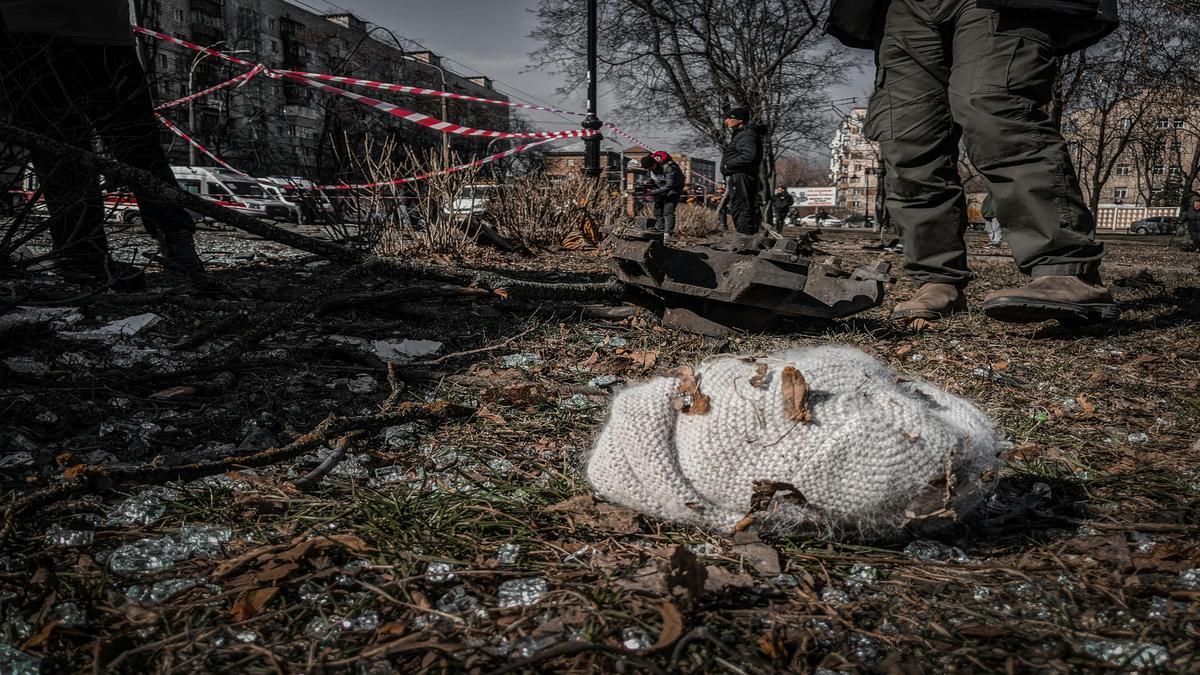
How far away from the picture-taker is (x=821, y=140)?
2622cm

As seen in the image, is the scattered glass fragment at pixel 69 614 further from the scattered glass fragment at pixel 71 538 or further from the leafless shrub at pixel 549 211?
the leafless shrub at pixel 549 211

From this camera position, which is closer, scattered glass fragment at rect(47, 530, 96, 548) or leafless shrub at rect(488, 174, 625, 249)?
scattered glass fragment at rect(47, 530, 96, 548)

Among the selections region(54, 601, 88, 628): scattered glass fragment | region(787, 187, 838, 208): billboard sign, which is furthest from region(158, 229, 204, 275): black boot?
region(787, 187, 838, 208): billboard sign

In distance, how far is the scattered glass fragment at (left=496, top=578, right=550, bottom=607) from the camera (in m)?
1.07

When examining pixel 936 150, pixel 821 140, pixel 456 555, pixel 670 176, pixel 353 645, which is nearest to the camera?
pixel 353 645

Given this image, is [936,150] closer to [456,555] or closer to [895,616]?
[895,616]

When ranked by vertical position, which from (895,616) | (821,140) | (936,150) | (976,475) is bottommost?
(895,616)

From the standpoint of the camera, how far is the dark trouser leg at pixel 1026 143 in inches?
109

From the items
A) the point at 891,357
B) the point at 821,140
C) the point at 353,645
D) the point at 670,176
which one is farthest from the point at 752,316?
the point at 821,140

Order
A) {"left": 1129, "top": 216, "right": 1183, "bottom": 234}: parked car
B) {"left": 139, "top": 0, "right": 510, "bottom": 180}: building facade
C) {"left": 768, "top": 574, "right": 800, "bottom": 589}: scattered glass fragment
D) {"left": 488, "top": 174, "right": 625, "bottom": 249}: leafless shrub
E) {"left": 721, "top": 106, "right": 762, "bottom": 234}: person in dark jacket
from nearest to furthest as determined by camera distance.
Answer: {"left": 768, "top": 574, "right": 800, "bottom": 589}: scattered glass fragment, {"left": 488, "top": 174, "right": 625, "bottom": 249}: leafless shrub, {"left": 721, "top": 106, "right": 762, "bottom": 234}: person in dark jacket, {"left": 139, "top": 0, "right": 510, "bottom": 180}: building facade, {"left": 1129, "top": 216, "right": 1183, "bottom": 234}: parked car

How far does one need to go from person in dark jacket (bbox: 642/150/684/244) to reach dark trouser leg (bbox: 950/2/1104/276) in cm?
1010

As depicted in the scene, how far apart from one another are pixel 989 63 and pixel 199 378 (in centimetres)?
313

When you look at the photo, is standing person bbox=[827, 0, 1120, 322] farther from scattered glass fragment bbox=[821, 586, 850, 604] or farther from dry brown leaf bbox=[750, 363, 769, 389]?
scattered glass fragment bbox=[821, 586, 850, 604]

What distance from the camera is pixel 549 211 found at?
24.8ft
